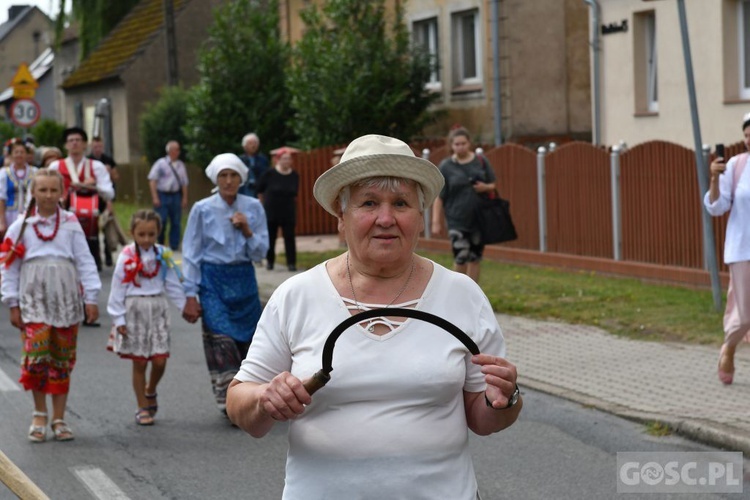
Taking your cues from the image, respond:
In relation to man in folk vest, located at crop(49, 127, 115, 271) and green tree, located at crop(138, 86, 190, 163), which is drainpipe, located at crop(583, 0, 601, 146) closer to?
man in folk vest, located at crop(49, 127, 115, 271)

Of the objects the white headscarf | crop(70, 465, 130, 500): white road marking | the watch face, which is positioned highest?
the white headscarf

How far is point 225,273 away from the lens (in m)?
9.19

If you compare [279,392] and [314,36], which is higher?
[314,36]

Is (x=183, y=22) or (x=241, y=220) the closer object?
(x=241, y=220)

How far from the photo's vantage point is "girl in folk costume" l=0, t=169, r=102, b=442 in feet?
28.9

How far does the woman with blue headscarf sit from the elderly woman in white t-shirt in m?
5.39

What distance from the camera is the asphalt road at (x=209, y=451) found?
739 centimetres

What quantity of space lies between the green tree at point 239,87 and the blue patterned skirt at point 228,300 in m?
21.6

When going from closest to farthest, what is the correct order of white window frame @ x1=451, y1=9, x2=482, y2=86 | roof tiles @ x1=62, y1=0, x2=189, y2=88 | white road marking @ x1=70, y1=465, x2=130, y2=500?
white road marking @ x1=70, y1=465, x2=130, y2=500, white window frame @ x1=451, y1=9, x2=482, y2=86, roof tiles @ x1=62, y1=0, x2=189, y2=88

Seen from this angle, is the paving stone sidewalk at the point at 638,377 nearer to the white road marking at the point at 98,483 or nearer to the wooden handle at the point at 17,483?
the white road marking at the point at 98,483

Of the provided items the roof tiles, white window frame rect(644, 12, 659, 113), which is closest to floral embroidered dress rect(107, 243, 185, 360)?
white window frame rect(644, 12, 659, 113)

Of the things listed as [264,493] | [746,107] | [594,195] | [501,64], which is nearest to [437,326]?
[264,493]

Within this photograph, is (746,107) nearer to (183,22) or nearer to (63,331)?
(63,331)

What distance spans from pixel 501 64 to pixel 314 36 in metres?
3.70
